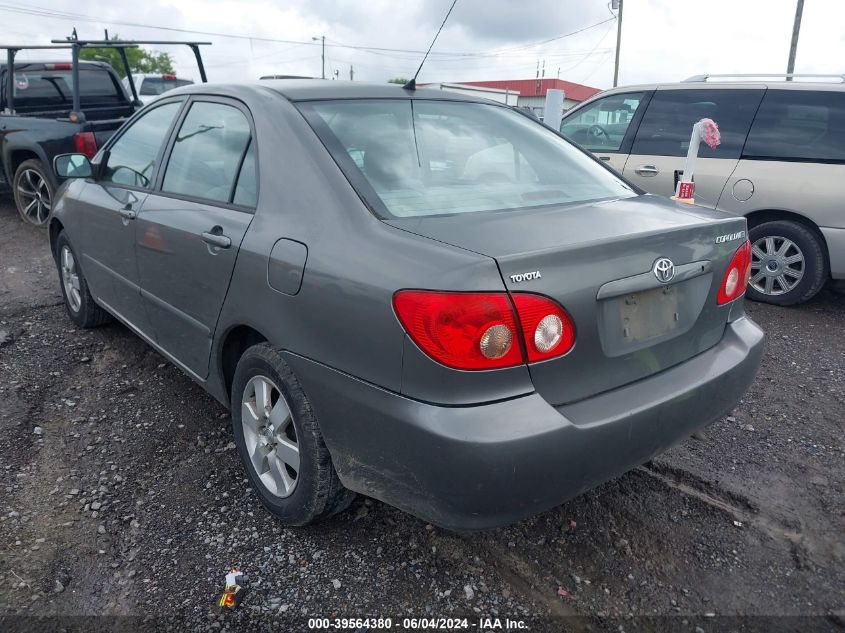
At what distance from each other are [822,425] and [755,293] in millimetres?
2447

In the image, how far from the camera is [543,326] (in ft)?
6.16

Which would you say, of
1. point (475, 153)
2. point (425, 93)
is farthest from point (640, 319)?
point (425, 93)

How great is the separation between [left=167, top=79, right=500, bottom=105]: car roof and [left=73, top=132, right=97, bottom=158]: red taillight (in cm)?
418

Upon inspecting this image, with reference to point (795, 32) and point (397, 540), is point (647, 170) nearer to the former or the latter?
point (397, 540)

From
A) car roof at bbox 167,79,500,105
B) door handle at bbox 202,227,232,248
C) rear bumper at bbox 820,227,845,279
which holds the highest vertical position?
car roof at bbox 167,79,500,105

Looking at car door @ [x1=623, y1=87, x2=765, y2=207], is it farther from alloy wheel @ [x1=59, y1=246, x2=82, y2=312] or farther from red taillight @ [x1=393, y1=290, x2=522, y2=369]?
alloy wheel @ [x1=59, y1=246, x2=82, y2=312]

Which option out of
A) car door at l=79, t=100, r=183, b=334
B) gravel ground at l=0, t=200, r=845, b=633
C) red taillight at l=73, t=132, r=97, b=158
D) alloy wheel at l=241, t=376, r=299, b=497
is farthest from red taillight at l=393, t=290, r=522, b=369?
red taillight at l=73, t=132, r=97, b=158

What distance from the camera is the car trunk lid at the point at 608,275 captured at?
6.27 ft

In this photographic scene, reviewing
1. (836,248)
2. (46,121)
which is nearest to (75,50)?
(46,121)

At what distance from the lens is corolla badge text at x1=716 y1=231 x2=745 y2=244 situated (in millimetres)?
2383

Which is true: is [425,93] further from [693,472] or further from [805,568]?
[805,568]

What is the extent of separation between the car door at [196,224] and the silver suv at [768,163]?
170 inches

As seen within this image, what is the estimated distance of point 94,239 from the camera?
385 cm

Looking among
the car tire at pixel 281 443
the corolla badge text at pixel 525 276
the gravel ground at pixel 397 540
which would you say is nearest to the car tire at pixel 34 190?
the gravel ground at pixel 397 540
